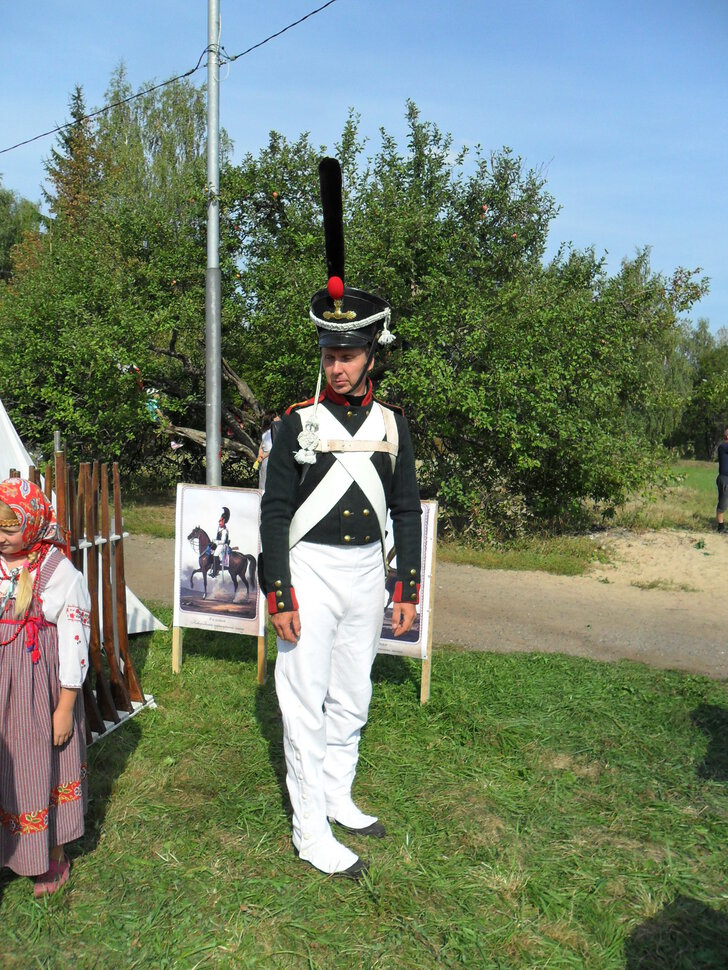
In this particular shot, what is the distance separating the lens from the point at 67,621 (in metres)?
3.23

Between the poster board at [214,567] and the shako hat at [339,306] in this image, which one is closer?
the shako hat at [339,306]

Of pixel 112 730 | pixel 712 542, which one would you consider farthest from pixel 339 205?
pixel 712 542

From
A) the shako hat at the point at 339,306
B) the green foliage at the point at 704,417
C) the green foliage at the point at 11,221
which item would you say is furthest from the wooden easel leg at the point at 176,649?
the green foliage at the point at 704,417

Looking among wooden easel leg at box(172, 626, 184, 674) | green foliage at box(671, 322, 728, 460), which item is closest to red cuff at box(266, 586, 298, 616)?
wooden easel leg at box(172, 626, 184, 674)

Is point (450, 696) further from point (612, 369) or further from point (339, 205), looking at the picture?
point (612, 369)

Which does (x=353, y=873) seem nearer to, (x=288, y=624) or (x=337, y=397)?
(x=288, y=624)

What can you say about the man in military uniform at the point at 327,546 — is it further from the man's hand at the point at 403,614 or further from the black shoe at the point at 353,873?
the man's hand at the point at 403,614

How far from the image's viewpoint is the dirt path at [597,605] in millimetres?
7316

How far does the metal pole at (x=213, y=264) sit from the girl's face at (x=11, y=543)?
7.28 metres

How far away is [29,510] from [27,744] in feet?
2.92

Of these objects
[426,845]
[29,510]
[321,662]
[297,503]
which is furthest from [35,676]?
[426,845]

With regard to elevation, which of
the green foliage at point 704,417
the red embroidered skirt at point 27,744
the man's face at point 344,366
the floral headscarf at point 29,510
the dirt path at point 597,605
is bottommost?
the dirt path at point 597,605

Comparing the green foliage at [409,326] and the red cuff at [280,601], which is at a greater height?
the green foliage at [409,326]

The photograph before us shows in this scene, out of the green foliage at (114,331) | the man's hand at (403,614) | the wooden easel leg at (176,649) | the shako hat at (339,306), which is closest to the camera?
the shako hat at (339,306)
